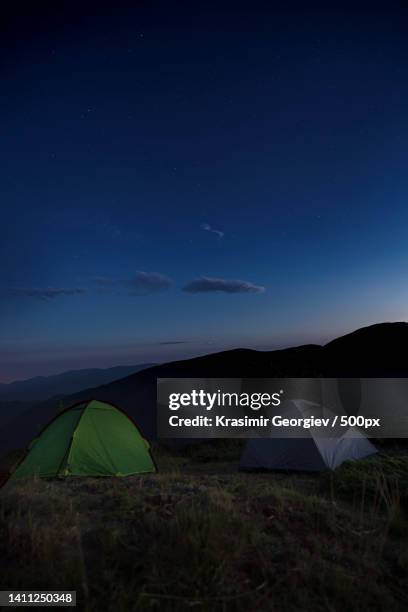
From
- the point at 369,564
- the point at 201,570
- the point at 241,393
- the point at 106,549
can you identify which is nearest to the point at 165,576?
the point at 201,570

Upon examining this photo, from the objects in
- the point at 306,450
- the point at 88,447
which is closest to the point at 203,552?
the point at 88,447

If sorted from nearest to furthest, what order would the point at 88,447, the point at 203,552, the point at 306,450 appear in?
the point at 203,552 → the point at 88,447 → the point at 306,450

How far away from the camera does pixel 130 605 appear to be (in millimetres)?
3904

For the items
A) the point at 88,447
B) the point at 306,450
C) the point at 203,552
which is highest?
the point at 203,552

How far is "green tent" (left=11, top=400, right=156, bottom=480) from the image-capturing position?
448 inches

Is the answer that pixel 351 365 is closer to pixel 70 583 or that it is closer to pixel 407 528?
pixel 407 528

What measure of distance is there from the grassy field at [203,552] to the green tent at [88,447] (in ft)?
16.2

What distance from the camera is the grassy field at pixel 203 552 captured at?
4102 millimetres

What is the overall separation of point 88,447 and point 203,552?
7944 mm

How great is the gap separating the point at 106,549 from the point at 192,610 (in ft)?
3.88

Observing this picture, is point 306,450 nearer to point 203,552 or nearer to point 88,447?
point 88,447

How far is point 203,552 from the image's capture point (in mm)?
4406

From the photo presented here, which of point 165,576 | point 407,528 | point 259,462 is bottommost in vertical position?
point 259,462

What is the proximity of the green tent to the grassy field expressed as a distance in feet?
16.2
